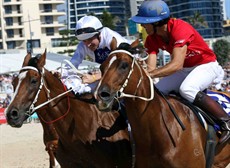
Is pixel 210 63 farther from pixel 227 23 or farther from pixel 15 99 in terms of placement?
pixel 227 23

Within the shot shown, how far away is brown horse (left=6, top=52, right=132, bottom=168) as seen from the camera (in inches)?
242

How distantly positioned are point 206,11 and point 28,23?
225ft

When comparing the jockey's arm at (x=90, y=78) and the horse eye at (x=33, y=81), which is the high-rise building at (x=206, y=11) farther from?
the horse eye at (x=33, y=81)

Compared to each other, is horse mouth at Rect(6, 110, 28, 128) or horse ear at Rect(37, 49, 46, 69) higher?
horse ear at Rect(37, 49, 46, 69)

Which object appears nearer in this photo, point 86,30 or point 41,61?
point 41,61

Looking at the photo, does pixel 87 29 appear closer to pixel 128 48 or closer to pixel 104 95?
pixel 128 48

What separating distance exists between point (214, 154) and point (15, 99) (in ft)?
7.94

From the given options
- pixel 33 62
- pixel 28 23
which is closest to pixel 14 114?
pixel 33 62

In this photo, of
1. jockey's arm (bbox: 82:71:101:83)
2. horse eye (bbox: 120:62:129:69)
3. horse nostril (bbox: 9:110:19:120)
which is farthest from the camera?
jockey's arm (bbox: 82:71:101:83)

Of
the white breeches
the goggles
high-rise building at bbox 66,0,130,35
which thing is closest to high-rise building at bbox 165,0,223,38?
high-rise building at bbox 66,0,130,35

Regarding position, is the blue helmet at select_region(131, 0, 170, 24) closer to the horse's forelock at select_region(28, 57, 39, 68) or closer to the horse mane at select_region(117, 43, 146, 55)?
the horse mane at select_region(117, 43, 146, 55)

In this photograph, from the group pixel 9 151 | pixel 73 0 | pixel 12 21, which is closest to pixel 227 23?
pixel 73 0

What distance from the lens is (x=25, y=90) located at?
604cm

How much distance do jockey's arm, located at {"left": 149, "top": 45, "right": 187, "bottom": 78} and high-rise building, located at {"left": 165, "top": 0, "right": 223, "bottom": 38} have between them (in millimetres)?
140632
